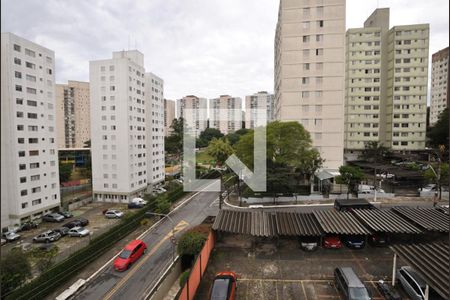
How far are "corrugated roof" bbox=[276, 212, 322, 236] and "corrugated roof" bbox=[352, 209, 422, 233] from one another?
10.4 ft

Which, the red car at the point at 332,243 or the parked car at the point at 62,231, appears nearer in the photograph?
the red car at the point at 332,243

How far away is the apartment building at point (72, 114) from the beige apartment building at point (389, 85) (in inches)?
2425

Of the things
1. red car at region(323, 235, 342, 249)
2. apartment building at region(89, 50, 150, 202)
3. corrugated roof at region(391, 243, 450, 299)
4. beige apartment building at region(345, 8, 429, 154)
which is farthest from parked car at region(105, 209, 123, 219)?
beige apartment building at region(345, 8, 429, 154)

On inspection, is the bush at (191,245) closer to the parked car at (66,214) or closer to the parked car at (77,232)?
the parked car at (77,232)

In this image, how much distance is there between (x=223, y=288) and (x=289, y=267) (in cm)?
456

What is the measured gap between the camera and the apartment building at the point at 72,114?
55.6 m

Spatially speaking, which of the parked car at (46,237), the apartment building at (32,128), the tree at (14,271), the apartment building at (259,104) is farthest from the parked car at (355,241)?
the apartment building at (259,104)

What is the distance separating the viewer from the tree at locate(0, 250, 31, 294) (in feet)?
41.8

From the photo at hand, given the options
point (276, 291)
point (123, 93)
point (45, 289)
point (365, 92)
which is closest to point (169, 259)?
point (45, 289)

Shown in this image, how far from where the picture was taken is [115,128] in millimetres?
31375

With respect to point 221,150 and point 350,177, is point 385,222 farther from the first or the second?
point 221,150

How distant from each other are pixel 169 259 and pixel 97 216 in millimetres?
14372

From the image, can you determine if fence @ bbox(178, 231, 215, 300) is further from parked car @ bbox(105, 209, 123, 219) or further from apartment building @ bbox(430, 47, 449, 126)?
apartment building @ bbox(430, 47, 449, 126)

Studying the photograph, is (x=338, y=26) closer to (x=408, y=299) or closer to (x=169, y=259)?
(x=408, y=299)
